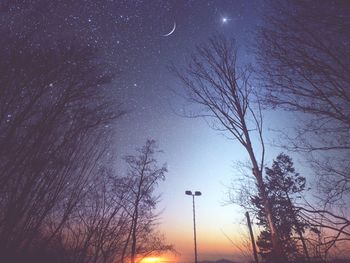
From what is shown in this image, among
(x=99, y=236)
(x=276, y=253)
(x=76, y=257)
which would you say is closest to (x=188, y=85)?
(x=276, y=253)

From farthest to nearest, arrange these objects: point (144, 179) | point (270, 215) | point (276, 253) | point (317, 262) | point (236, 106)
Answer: point (144, 179)
point (236, 106)
point (270, 215)
point (276, 253)
point (317, 262)

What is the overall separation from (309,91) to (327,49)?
3.01 feet

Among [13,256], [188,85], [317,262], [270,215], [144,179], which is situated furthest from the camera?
[144,179]

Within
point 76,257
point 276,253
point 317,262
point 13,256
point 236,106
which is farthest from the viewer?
point 76,257

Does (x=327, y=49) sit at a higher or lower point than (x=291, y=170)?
lower

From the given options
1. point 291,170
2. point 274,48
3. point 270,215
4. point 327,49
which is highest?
point 291,170

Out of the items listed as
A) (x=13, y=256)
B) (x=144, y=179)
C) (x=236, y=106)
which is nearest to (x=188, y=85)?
(x=236, y=106)

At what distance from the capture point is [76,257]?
10797 millimetres

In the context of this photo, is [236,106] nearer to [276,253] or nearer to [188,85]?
[188,85]

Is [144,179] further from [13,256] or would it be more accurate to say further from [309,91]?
[309,91]

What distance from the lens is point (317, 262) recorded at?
3322mm

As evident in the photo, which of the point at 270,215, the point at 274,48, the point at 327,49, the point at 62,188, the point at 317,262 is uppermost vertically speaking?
the point at 274,48

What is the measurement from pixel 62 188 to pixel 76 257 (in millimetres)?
6215

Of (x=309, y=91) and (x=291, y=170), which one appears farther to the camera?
(x=291, y=170)
